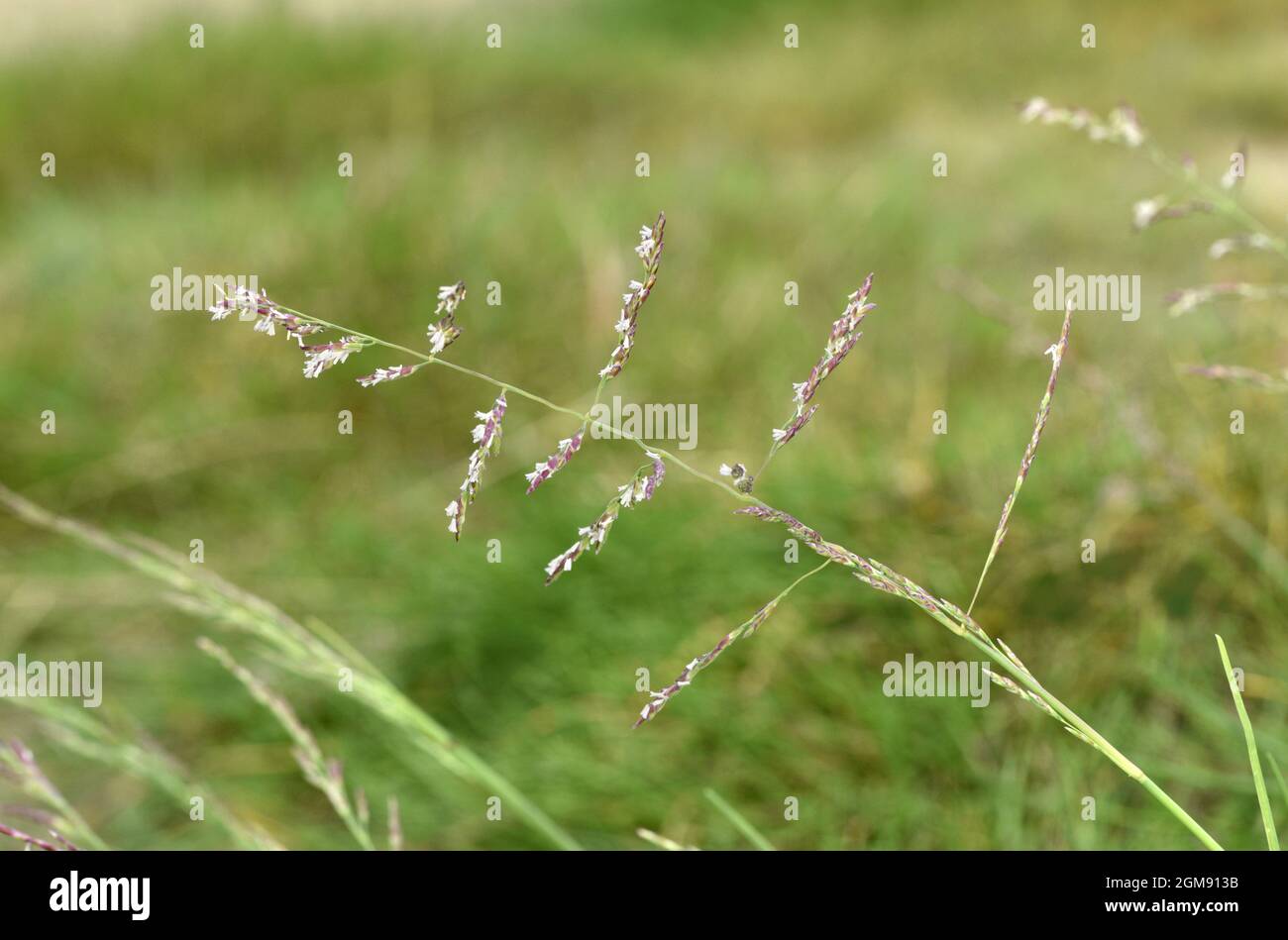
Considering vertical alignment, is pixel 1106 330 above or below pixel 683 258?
below

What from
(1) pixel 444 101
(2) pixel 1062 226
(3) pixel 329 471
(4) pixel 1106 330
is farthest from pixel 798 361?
(1) pixel 444 101

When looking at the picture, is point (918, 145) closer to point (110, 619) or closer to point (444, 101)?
point (444, 101)
